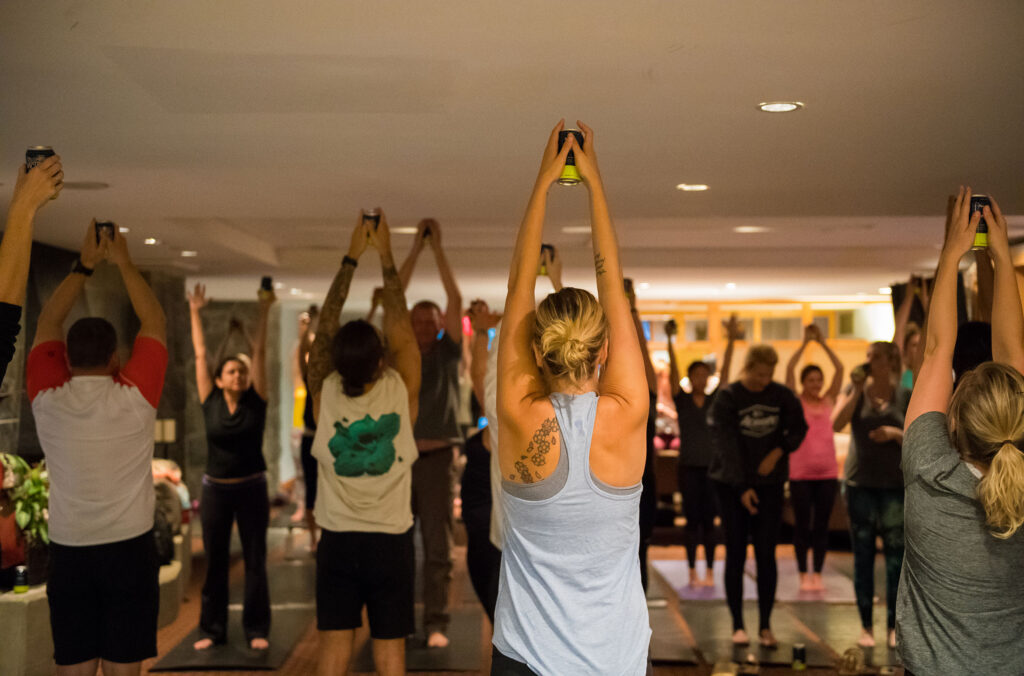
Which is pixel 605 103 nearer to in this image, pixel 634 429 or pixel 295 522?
pixel 634 429

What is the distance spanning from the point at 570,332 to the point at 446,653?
3.48m

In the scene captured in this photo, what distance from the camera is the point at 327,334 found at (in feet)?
10.9

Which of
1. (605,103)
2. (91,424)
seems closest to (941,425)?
(605,103)

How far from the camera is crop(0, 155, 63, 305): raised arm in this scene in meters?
1.96

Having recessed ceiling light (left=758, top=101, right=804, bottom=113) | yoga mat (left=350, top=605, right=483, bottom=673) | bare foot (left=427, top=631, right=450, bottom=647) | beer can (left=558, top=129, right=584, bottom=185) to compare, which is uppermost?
recessed ceiling light (left=758, top=101, right=804, bottom=113)

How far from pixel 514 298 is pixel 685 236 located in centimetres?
491

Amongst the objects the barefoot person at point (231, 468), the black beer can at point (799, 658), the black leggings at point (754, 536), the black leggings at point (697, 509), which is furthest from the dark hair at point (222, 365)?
the black leggings at point (697, 509)

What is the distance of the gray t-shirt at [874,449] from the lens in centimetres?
471

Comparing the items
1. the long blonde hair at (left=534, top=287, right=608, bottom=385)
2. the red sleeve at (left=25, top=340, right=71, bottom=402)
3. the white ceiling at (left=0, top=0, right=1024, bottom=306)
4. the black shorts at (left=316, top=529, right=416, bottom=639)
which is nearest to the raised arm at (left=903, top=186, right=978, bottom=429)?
the white ceiling at (left=0, top=0, right=1024, bottom=306)

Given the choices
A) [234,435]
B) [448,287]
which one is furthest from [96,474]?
[234,435]

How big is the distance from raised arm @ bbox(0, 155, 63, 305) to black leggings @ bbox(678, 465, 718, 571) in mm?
4950

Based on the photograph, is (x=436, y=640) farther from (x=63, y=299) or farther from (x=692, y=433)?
(x=63, y=299)

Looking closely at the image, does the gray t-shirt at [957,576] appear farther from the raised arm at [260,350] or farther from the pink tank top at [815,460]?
the pink tank top at [815,460]

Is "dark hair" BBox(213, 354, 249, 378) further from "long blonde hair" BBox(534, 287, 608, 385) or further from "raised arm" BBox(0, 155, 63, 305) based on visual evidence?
"long blonde hair" BBox(534, 287, 608, 385)
